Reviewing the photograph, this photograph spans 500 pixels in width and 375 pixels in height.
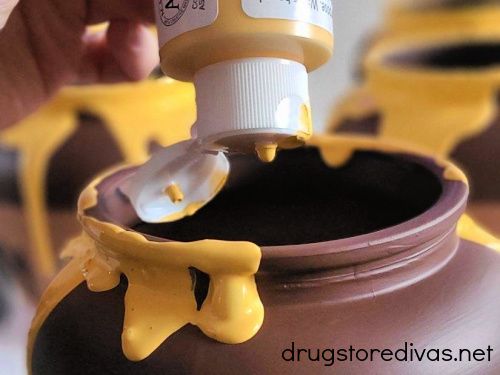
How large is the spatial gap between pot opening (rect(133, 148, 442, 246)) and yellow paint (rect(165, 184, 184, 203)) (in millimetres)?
53

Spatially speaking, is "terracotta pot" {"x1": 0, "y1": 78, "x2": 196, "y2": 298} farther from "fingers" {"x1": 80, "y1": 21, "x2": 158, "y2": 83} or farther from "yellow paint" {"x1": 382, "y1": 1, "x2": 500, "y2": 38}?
"yellow paint" {"x1": 382, "y1": 1, "x2": 500, "y2": 38}

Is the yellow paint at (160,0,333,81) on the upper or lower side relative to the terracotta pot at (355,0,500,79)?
upper

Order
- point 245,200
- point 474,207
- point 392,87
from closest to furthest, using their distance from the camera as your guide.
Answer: point 245,200 < point 474,207 < point 392,87

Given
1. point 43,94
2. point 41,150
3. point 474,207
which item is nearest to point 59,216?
point 41,150

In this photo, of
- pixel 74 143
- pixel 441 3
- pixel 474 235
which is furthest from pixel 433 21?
pixel 474 235

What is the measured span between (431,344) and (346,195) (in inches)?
8.3

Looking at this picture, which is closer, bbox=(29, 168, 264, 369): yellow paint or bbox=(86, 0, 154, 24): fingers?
bbox=(29, 168, 264, 369): yellow paint

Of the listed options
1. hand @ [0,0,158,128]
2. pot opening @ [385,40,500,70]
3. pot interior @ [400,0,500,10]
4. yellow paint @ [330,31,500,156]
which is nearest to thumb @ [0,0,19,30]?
hand @ [0,0,158,128]

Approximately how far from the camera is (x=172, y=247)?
1.41ft

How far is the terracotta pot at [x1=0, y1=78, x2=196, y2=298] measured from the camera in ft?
2.92

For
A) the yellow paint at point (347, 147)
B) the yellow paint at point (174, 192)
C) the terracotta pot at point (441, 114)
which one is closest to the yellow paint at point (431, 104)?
the terracotta pot at point (441, 114)

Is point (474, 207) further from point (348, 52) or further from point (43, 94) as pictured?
point (348, 52)

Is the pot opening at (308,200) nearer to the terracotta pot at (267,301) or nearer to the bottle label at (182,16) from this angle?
the terracotta pot at (267,301)

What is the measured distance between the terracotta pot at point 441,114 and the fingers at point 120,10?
15.0 inches
